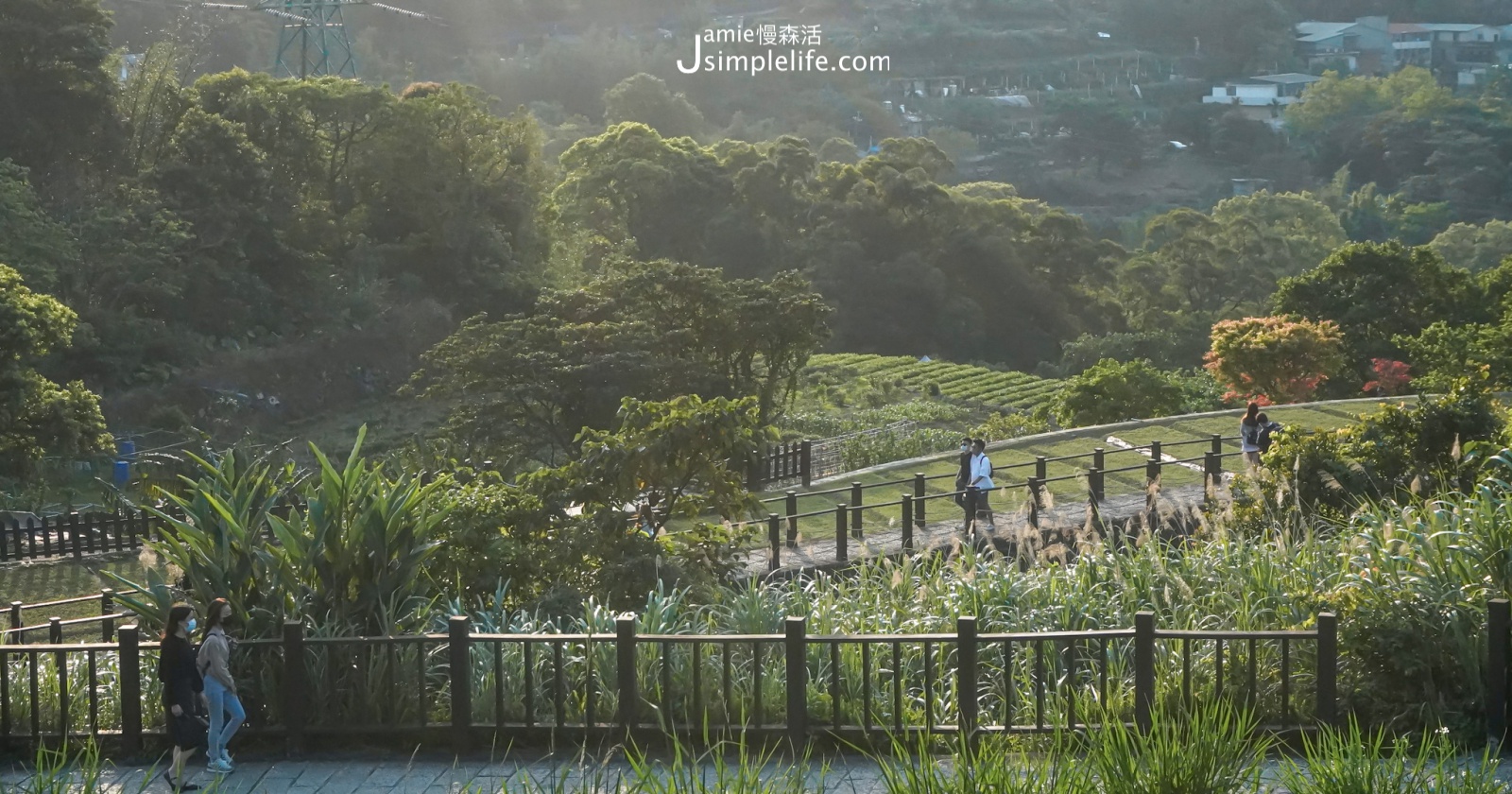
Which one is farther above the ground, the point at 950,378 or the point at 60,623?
the point at 60,623

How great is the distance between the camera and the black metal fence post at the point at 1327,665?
316 inches

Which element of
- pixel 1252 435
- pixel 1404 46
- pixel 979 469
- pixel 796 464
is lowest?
pixel 796 464

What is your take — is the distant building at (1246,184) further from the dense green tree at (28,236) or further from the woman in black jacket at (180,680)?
the woman in black jacket at (180,680)

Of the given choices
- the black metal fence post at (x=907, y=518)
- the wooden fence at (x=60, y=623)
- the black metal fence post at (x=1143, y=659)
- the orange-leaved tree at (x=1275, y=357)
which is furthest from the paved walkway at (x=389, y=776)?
the orange-leaved tree at (x=1275, y=357)

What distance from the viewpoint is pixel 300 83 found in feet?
141

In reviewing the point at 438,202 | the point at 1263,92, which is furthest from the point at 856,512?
the point at 1263,92

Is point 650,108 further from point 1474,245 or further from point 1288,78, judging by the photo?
point 1288,78

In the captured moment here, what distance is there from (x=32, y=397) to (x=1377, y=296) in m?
22.7

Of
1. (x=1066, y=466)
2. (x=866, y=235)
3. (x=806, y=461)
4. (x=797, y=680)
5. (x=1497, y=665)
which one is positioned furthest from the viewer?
(x=866, y=235)

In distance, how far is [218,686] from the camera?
807 centimetres

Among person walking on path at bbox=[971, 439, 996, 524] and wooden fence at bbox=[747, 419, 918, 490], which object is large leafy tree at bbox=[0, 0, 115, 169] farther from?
person walking on path at bbox=[971, 439, 996, 524]

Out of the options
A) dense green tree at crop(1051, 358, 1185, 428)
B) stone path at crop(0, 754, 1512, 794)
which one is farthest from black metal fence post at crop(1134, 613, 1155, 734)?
dense green tree at crop(1051, 358, 1185, 428)

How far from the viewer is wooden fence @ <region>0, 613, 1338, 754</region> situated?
815cm

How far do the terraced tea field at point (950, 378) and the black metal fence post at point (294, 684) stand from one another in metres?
31.2
